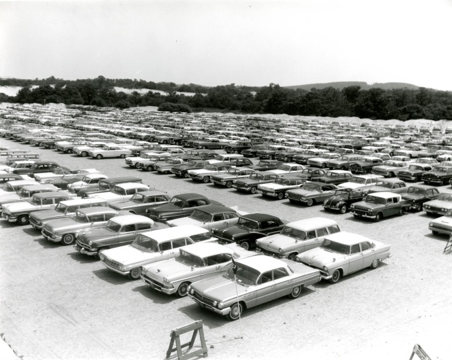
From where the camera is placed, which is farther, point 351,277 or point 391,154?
point 391,154

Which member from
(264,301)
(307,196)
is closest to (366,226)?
(307,196)

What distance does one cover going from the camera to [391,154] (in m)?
43.1

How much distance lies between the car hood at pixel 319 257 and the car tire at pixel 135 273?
519 cm

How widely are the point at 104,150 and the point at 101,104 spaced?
104735mm

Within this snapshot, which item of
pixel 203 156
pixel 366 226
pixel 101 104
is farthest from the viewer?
pixel 101 104

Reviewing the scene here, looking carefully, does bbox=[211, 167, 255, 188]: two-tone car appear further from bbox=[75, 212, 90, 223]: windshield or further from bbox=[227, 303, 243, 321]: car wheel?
bbox=[227, 303, 243, 321]: car wheel

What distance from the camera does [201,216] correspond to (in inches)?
719

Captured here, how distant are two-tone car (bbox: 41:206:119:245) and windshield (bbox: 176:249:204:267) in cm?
481

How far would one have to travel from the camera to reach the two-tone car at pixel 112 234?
49.7 feet

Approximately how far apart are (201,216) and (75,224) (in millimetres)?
4940

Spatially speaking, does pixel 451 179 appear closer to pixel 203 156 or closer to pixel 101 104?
pixel 203 156

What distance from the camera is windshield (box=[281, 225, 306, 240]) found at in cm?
1578

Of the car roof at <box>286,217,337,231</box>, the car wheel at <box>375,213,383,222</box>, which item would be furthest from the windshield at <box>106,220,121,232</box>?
the car wheel at <box>375,213,383,222</box>

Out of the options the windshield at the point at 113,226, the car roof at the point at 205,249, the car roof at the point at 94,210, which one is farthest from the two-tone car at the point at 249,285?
the car roof at the point at 94,210
